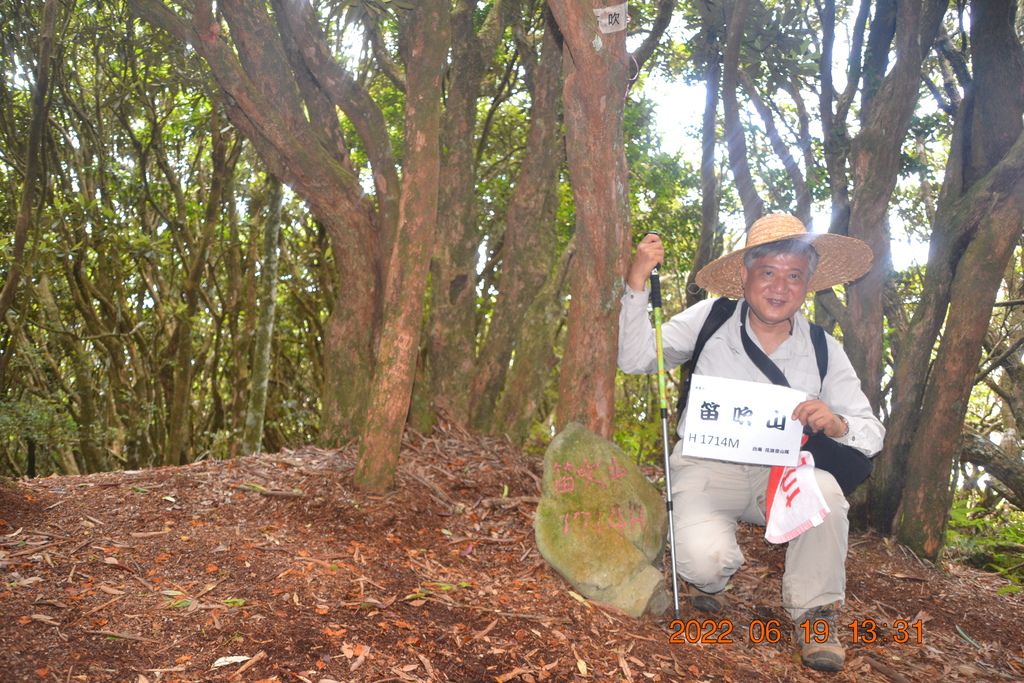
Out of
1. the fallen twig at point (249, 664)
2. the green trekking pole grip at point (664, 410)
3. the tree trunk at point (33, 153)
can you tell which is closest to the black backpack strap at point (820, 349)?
the green trekking pole grip at point (664, 410)

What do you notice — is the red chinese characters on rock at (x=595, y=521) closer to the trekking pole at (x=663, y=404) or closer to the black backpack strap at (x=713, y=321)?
the trekking pole at (x=663, y=404)

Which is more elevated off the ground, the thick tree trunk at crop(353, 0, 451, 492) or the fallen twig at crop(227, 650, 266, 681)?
the thick tree trunk at crop(353, 0, 451, 492)

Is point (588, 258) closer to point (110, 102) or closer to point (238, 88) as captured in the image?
point (238, 88)

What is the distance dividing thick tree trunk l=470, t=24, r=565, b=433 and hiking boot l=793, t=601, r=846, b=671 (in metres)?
3.08

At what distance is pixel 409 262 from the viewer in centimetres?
427

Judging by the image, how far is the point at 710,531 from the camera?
3.76 m

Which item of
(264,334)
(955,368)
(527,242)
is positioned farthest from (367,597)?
(264,334)

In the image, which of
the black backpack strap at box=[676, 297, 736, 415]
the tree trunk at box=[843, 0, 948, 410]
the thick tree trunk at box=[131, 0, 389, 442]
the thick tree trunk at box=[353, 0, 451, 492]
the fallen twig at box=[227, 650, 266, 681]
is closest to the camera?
the fallen twig at box=[227, 650, 266, 681]

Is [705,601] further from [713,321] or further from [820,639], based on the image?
[713,321]

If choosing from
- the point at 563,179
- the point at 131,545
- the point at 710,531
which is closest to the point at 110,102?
the point at 563,179

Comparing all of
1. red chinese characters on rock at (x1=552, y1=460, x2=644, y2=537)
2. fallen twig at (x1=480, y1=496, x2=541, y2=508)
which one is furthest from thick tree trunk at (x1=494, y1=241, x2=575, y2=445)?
red chinese characters on rock at (x1=552, y1=460, x2=644, y2=537)

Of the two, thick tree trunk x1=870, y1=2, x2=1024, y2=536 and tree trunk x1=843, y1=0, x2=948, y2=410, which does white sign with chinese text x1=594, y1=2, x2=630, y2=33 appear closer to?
tree trunk x1=843, y1=0, x2=948, y2=410

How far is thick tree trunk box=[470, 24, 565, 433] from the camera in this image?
6.15m
